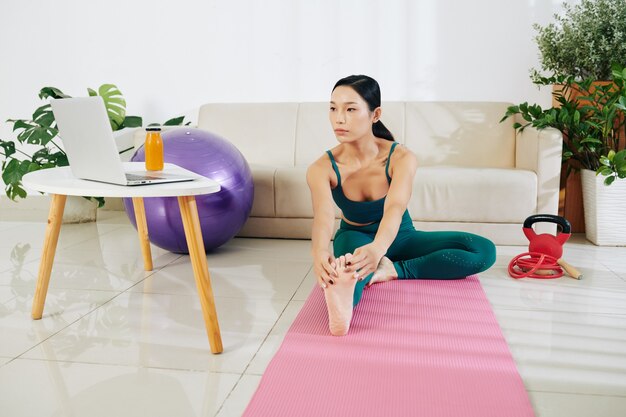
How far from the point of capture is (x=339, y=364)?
1.69m

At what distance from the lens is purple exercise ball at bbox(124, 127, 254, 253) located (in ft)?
9.00

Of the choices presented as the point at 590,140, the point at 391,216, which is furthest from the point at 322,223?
the point at 590,140

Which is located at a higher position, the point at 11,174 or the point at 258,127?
the point at 258,127

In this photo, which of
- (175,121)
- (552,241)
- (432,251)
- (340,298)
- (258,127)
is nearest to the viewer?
(340,298)

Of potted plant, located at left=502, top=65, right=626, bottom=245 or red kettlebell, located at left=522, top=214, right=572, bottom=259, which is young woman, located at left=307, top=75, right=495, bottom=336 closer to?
red kettlebell, located at left=522, top=214, right=572, bottom=259

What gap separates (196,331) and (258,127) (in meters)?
2.15

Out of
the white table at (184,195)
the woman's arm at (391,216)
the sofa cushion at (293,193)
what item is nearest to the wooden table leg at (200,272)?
the white table at (184,195)

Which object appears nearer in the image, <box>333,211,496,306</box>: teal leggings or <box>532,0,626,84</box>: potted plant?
<box>333,211,496,306</box>: teal leggings

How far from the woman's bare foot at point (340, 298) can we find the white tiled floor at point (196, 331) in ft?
0.63

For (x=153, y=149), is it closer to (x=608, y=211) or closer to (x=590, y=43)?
(x=608, y=211)

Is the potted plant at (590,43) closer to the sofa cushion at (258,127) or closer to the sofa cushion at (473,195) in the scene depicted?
the sofa cushion at (473,195)

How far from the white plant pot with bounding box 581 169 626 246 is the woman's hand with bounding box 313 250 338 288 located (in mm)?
1940

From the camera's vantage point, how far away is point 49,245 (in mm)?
2053

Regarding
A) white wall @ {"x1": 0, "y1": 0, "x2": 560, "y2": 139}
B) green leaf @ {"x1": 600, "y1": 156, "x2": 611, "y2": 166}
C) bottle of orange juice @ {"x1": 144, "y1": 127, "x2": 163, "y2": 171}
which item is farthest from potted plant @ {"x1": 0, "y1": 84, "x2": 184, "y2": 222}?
green leaf @ {"x1": 600, "y1": 156, "x2": 611, "y2": 166}
